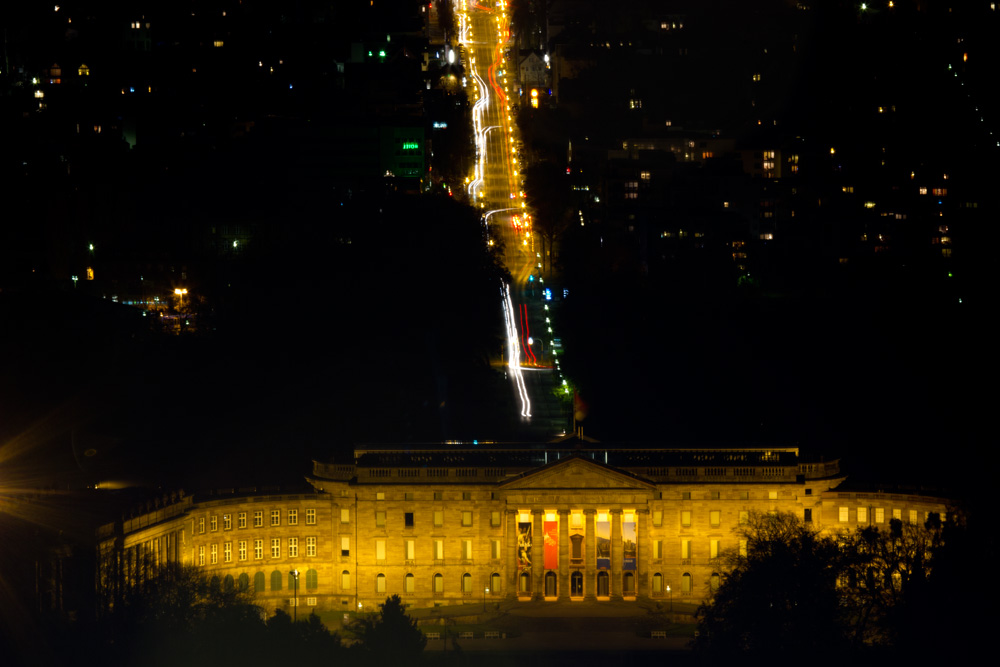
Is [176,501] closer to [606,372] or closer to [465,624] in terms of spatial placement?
[465,624]

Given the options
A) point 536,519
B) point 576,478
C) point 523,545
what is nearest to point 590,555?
point 536,519

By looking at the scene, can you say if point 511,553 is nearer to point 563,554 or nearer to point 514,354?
point 563,554

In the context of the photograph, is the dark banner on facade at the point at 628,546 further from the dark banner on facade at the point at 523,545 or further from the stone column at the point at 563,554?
the dark banner on facade at the point at 523,545

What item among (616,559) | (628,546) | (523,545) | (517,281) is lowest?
(616,559)

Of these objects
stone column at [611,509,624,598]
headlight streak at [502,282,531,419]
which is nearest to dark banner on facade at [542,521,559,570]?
stone column at [611,509,624,598]

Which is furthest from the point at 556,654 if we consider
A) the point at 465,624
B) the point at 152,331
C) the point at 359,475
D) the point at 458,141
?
the point at 458,141

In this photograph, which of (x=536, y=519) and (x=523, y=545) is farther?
(x=536, y=519)

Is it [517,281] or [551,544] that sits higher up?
[517,281]

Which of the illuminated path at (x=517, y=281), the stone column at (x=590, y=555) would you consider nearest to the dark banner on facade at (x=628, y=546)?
the stone column at (x=590, y=555)
